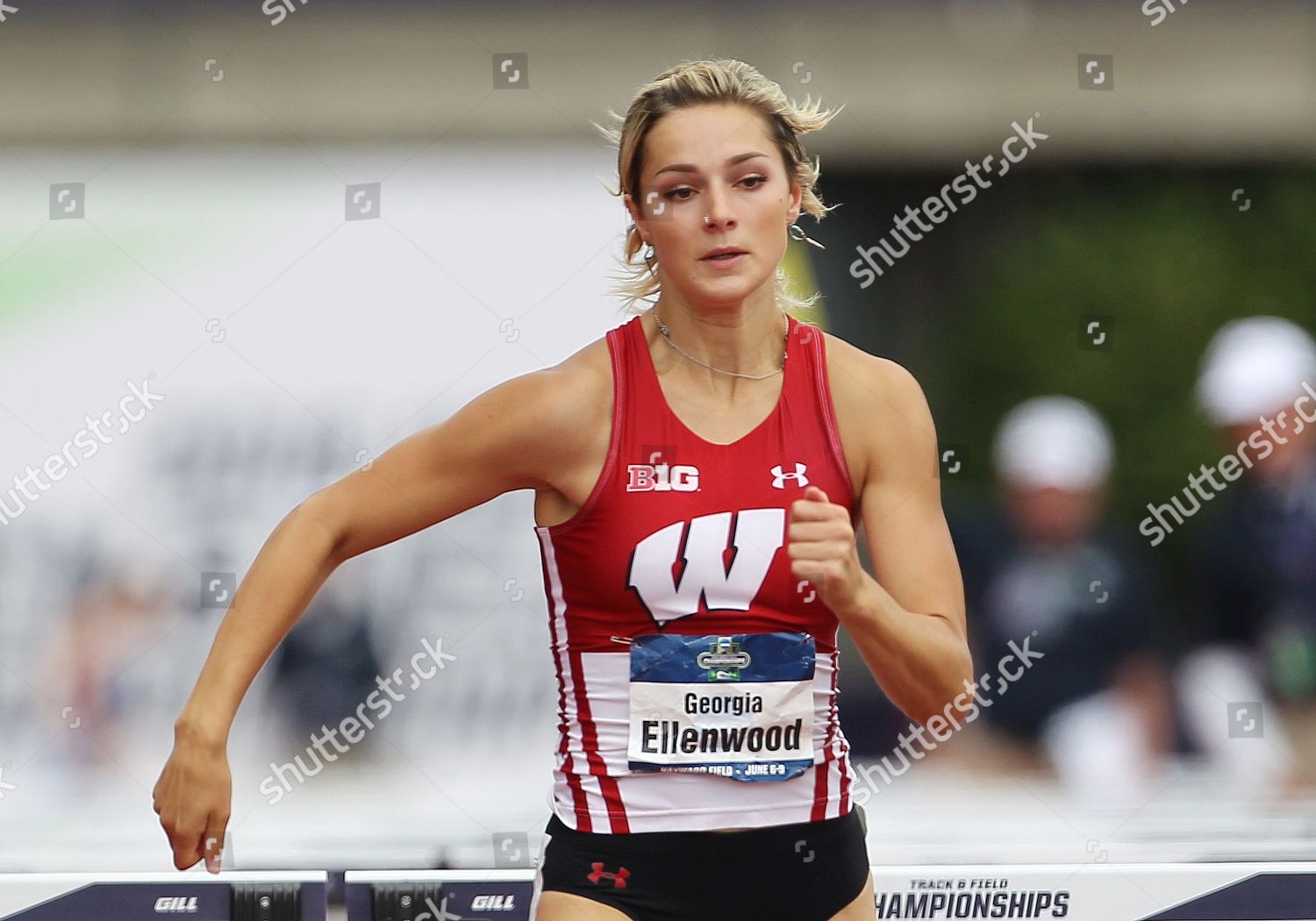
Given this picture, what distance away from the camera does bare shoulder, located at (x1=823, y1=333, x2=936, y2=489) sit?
2.08m

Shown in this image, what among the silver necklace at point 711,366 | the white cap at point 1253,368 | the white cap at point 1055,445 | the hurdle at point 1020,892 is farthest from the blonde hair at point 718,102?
the white cap at point 1253,368

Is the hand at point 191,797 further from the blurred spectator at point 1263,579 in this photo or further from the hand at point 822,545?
the blurred spectator at point 1263,579

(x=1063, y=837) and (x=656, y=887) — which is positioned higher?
(x=656, y=887)

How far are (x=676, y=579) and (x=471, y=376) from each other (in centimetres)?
257

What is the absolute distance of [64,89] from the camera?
4.20 metres

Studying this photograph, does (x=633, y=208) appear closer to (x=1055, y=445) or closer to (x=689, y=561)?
(x=689, y=561)

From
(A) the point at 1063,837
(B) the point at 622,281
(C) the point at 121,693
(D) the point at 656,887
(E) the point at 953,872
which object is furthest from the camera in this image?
(C) the point at 121,693

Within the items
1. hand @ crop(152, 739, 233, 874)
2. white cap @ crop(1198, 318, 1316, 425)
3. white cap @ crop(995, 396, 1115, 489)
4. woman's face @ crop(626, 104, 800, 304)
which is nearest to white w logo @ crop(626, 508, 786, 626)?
woman's face @ crop(626, 104, 800, 304)

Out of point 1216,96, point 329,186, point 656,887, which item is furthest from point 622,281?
point 1216,96

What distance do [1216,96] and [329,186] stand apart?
2794 mm

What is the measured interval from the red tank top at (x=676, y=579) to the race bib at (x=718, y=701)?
2cm

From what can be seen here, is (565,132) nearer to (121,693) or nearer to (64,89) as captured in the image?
(64,89)

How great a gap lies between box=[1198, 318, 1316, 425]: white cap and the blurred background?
21 millimetres

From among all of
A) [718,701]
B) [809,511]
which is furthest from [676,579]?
[809,511]
